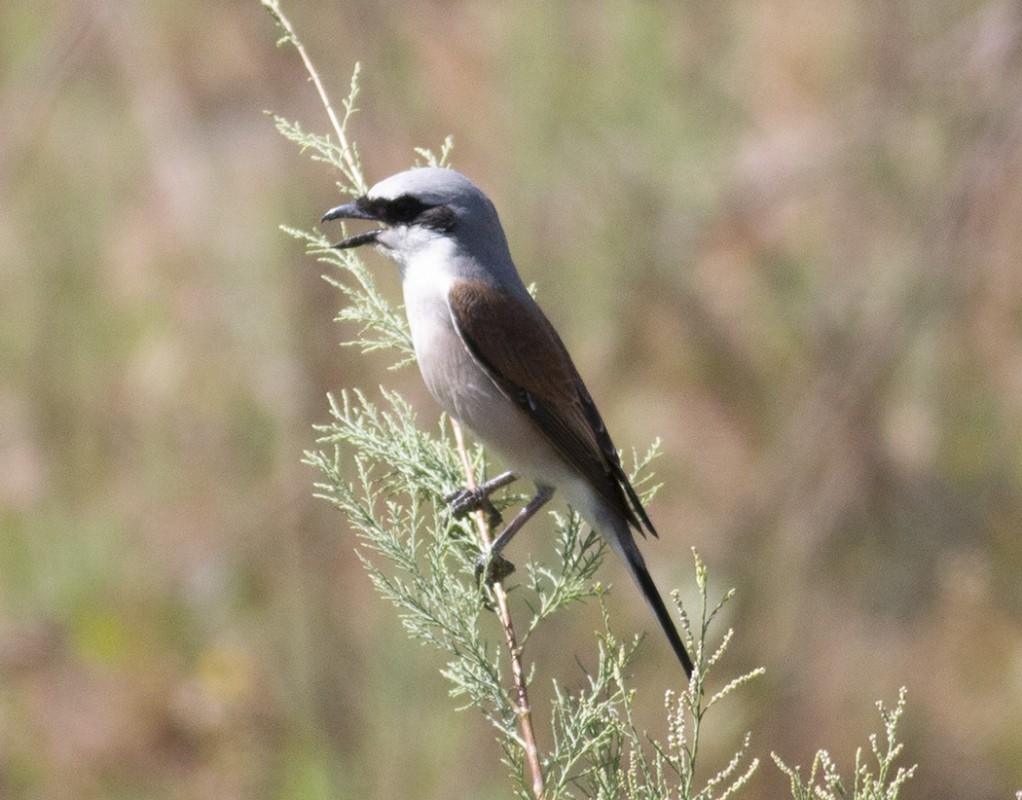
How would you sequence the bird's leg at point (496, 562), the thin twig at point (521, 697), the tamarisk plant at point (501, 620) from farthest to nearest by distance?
the bird's leg at point (496, 562) → the thin twig at point (521, 697) → the tamarisk plant at point (501, 620)

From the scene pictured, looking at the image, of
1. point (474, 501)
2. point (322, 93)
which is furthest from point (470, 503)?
point (322, 93)

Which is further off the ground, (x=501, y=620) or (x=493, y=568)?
(x=493, y=568)

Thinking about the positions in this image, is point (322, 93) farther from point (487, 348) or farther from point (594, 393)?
point (594, 393)

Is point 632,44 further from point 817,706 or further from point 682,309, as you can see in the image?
point 817,706

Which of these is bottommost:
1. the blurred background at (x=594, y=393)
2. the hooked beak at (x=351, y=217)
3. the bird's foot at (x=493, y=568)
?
the bird's foot at (x=493, y=568)

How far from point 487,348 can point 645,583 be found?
0.62 meters

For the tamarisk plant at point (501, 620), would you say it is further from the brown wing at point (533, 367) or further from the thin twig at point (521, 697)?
the brown wing at point (533, 367)

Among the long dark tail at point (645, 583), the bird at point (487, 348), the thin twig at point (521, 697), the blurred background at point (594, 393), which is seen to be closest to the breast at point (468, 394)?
the bird at point (487, 348)

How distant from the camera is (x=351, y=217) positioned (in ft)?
8.81

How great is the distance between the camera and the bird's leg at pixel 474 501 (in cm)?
252

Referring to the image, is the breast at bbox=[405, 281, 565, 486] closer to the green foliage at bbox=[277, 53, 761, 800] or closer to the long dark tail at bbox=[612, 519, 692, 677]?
the green foliage at bbox=[277, 53, 761, 800]

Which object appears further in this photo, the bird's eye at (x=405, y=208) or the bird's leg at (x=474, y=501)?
the bird's eye at (x=405, y=208)

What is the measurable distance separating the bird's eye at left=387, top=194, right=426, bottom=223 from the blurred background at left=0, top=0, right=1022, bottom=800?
182 cm

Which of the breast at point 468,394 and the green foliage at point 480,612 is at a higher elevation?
the breast at point 468,394
